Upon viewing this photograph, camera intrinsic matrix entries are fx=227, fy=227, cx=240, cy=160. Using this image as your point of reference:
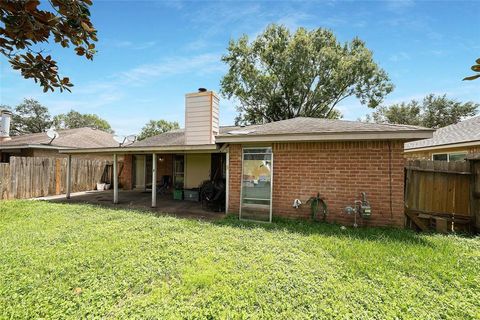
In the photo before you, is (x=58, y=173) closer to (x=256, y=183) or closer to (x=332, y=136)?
(x=256, y=183)

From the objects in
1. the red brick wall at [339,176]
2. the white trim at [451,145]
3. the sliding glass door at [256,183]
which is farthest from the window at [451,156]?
the sliding glass door at [256,183]

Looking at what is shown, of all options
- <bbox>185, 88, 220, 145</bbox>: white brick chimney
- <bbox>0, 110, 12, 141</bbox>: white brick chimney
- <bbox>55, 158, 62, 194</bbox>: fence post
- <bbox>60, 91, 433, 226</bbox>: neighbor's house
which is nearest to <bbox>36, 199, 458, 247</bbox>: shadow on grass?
<bbox>60, 91, 433, 226</bbox>: neighbor's house

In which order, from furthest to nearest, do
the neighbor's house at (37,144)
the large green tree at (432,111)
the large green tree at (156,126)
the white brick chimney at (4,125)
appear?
the large green tree at (156,126)
the large green tree at (432,111)
the white brick chimney at (4,125)
the neighbor's house at (37,144)

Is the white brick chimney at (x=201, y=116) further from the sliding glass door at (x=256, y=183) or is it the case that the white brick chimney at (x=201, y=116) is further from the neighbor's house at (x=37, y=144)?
the neighbor's house at (x=37, y=144)

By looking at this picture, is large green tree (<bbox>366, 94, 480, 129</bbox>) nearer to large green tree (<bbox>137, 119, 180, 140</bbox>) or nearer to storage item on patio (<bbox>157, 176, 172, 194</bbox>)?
storage item on patio (<bbox>157, 176, 172, 194</bbox>)

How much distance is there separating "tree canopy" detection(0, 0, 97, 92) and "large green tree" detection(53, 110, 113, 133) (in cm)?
4492

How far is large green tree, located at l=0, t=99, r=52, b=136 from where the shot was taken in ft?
108

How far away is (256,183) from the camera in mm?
6836

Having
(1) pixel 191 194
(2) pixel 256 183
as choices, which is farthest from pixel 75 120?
(2) pixel 256 183

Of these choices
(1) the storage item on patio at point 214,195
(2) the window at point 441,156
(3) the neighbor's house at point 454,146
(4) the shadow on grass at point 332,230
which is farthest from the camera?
(2) the window at point 441,156

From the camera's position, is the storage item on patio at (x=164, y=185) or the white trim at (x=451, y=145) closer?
the white trim at (x=451, y=145)

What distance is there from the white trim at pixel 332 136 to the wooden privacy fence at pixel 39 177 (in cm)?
918

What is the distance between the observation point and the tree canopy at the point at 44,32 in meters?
1.64

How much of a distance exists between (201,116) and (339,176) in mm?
5227
